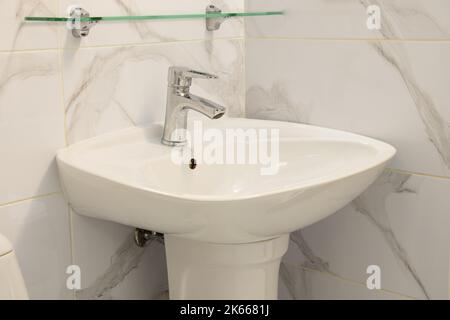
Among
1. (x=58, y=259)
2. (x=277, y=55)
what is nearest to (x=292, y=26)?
(x=277, y=55)

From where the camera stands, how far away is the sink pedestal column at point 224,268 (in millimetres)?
1170

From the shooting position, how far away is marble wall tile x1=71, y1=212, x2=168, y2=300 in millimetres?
1259

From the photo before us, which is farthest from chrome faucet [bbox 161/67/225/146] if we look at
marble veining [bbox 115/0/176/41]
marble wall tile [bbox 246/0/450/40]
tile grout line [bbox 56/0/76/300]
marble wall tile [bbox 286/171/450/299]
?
marble wall tile [bbox 286/171/450/299]

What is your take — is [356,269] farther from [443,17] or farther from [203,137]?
[443,17]

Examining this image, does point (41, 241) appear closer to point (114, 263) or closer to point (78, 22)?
point (114, 263)

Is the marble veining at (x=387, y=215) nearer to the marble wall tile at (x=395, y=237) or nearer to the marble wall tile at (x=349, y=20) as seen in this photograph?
the marble wall tile at (x=395, y=237)

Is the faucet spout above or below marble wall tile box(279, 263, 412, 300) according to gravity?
above

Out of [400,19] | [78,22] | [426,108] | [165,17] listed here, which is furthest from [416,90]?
[78,22]

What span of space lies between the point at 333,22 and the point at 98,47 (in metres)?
0.51

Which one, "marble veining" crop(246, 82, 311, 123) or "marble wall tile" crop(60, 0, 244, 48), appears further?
"marble veining" crop(246, 82, 311, 123)

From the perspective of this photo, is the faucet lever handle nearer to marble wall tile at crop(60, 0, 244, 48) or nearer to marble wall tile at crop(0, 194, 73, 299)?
marble wall tile at crop(60, 0, 244, 48)

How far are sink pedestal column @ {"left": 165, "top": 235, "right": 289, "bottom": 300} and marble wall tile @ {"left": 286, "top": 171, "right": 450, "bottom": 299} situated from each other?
9.5 inches

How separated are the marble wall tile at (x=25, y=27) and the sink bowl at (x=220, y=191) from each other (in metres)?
0.21

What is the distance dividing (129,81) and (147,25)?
4.9 inches
